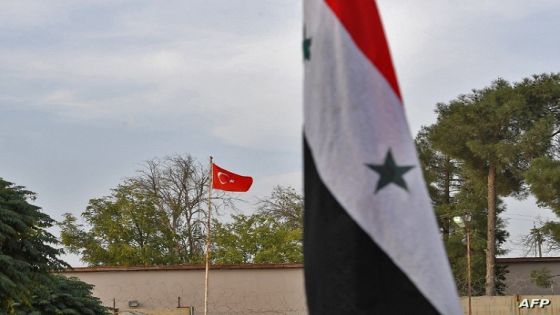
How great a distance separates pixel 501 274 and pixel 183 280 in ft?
50.1

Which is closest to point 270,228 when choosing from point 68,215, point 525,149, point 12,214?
point 68,215

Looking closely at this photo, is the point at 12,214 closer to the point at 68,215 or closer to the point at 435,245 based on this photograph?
the point at 435,245

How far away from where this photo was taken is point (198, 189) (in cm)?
5781

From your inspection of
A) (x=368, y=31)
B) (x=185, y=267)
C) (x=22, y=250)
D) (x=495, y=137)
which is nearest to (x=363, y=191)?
(x=368, y=31)

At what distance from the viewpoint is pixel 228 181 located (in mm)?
35125

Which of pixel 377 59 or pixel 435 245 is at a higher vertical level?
pixel 377 59

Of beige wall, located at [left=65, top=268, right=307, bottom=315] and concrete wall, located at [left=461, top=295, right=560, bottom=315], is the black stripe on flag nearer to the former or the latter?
beige wall, located at [left=65, top=268, right=307, bottom=315]

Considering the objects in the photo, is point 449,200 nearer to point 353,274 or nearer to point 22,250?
point 22,250

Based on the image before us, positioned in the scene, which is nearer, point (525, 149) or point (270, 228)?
point (525, 149)

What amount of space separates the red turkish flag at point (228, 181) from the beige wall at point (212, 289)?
6.93m

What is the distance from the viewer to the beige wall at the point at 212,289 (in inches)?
1603

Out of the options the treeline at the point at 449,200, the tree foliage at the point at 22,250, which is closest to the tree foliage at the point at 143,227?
the treeline at the point at 449,200

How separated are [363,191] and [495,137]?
4331 centimetres

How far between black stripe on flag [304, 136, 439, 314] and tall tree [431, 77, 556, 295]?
41.3 meters
